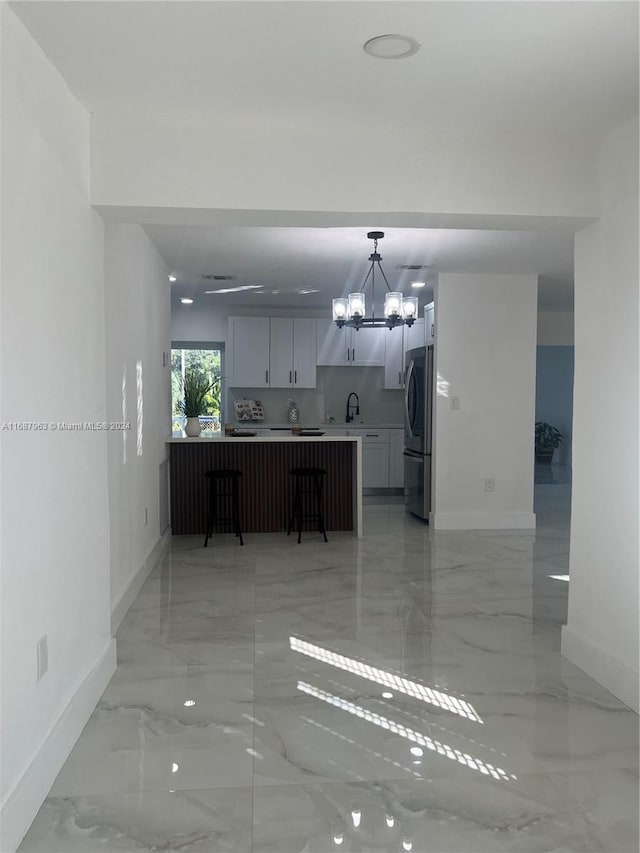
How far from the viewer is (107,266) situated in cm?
377

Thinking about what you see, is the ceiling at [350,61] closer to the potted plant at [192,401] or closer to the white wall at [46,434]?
the white wall at [46,434]

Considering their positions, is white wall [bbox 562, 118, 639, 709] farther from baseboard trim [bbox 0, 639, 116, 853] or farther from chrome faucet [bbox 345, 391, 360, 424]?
chrome faucet [bbox 345, 391, 360, 424]

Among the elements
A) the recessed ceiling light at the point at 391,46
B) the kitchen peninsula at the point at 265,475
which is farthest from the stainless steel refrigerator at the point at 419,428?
the recessed ceiling light at the point at 391,46

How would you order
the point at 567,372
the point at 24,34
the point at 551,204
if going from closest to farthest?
the point at 24,34
the point at 551,204
the point at 567,372

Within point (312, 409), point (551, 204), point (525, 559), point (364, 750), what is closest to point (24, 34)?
point (551, 204)

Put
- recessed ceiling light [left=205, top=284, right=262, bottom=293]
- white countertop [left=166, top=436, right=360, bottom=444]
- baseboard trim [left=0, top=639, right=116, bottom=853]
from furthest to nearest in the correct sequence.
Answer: recessed ceiling light [left=205, top=284, right=262, bottom=293] → white countertop [left=166, top=436, right=360, bottom=444] → baseboard trim [left=0, top=639, right=116, bottom=853]

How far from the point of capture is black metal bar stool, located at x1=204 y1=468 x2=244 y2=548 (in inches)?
237

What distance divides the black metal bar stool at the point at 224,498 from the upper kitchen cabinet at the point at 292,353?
2.65m

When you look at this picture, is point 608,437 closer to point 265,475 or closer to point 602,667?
point 602,667

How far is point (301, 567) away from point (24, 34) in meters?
4.00

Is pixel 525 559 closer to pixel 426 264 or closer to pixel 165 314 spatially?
pixel 426 264

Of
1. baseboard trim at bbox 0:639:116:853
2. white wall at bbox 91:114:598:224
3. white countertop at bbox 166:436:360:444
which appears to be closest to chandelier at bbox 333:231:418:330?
white countertop at bbox 166:436:360:444

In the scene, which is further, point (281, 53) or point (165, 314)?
point (165, 314)

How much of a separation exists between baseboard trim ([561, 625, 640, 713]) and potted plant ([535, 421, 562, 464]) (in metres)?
8.40
